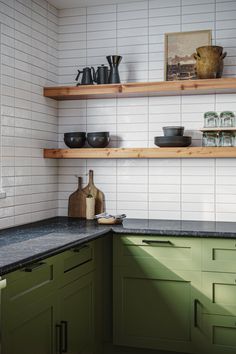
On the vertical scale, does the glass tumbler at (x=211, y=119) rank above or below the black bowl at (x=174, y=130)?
above

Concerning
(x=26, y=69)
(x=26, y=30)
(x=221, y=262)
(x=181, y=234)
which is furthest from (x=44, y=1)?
(x=221, y=262)

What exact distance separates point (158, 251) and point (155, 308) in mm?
394

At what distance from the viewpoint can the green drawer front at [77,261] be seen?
2818 millimetres

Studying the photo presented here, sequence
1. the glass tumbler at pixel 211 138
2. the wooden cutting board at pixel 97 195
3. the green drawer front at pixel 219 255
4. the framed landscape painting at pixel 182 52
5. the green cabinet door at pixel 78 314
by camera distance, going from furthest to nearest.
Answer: the wooden cutting board at pixel 97 195, the framed landscape painting at pixel 182 52, the glass tumbler at pixel 211 138, the green drawer front at pixel 219 255, the green cabinet door at pixel 78 314

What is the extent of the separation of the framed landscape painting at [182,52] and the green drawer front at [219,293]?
154 cm

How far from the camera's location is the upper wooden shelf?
3584 mm

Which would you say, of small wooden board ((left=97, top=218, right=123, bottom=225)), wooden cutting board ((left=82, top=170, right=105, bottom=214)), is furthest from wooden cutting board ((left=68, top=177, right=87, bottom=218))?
small wooden board ((left=97, top=218, right=123, bottom=225))

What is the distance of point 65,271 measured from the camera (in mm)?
2820

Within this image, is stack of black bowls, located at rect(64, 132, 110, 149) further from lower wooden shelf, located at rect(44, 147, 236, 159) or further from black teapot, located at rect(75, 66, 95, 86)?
black teapot, located at rect(75, 66, 95, 86)

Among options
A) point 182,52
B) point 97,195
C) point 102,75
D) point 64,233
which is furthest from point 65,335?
point 182,52

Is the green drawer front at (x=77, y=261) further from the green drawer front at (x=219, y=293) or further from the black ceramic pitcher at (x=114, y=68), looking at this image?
the black ceramic pitcher at (x=114, y=68)

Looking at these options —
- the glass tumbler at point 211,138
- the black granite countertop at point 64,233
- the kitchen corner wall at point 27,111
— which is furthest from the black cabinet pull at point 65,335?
the glass tumbler at point 211,138

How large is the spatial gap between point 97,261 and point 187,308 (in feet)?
2.23

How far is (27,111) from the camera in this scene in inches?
146
